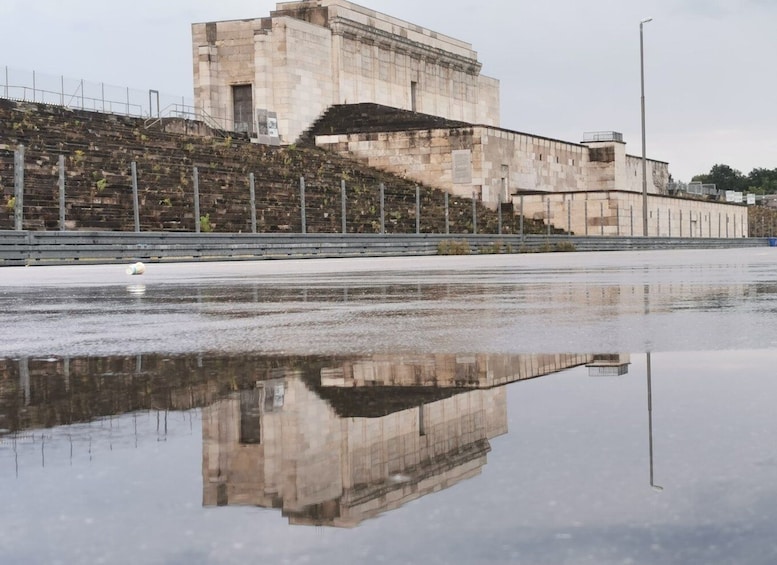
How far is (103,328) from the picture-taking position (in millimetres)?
9391

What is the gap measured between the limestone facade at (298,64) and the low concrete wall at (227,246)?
70.0 feet

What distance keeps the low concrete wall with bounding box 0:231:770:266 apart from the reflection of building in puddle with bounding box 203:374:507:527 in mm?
25136

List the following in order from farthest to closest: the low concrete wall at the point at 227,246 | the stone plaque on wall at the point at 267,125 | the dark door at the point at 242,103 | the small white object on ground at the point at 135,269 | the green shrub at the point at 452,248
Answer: the dark door at the point at 242,103, the stone plaque on wall at the point at 267,125, the green shrub at the point at 452,248, the low concrete wall at the point at 227,246, the small white object on ground at the point at 135,269

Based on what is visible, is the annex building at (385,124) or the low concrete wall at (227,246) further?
the annex building at (385,124)

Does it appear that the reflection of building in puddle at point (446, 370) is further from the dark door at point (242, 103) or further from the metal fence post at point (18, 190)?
the dark door at point (242, 103)

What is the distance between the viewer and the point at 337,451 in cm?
378

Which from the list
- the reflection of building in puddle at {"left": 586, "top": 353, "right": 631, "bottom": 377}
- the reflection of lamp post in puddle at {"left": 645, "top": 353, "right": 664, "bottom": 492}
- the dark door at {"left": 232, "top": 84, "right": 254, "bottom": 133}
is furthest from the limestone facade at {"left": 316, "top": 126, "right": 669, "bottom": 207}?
the reflection of lamp post in puddle at {"left": 645, "top": 353, "right": 664, "bottom": 492}

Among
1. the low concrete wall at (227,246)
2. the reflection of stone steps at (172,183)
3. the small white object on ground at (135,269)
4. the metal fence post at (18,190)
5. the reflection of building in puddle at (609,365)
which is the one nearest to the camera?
the reflection of building in puddle at (609,365)

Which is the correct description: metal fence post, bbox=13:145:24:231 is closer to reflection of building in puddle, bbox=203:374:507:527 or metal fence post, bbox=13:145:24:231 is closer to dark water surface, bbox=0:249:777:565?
dark water surface, bbox=0:249:777:565

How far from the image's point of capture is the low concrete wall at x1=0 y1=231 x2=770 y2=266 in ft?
96.4

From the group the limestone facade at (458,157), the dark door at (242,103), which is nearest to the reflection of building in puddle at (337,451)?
the limestone facade at (458,157)

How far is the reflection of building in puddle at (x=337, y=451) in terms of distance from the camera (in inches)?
123

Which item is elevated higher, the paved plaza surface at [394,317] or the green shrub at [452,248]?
the green shrub at [452,248]

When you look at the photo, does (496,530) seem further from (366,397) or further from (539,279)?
(539,279)
